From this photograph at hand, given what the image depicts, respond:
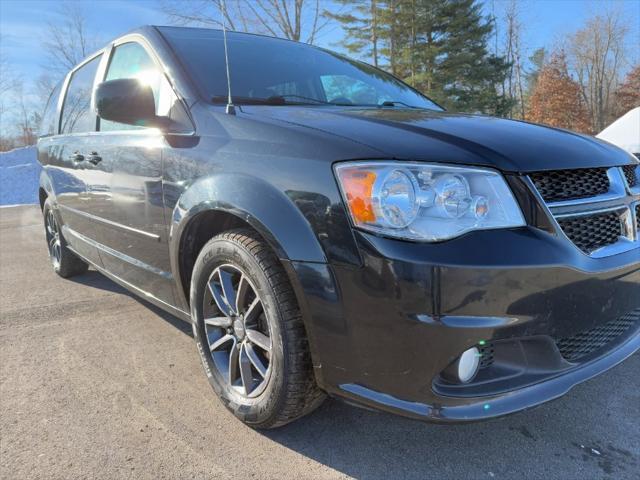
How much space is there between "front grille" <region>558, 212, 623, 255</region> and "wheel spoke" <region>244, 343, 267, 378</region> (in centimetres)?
120

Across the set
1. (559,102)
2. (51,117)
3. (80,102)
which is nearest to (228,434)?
(80,102)

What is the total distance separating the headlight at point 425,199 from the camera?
143 cm

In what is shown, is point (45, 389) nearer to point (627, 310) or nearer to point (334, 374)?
point (334, 374)

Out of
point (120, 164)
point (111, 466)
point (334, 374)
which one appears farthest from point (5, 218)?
point (334, 374)

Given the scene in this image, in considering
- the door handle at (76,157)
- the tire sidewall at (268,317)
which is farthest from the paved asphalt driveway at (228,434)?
the door handle at (76,157)

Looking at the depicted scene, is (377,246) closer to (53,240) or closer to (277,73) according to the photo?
(277,73)

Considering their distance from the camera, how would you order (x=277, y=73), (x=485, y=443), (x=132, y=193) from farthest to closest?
(x=277, y=73)
(x=132, y=193)
(x=485, y=443)

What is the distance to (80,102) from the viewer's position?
11.9ft

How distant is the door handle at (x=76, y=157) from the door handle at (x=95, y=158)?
Answer: 0.21 metres

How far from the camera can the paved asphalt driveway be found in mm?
1762

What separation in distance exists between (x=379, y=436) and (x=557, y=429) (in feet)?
2.40

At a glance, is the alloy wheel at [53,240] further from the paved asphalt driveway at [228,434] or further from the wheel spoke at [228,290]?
the wheel spoke at [228,290]

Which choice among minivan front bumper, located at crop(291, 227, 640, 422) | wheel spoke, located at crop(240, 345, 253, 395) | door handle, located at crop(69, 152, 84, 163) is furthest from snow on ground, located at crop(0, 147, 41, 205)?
minivan front bumper, located at crop(291, 227, 640, 422)

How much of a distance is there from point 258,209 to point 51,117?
360 cm
